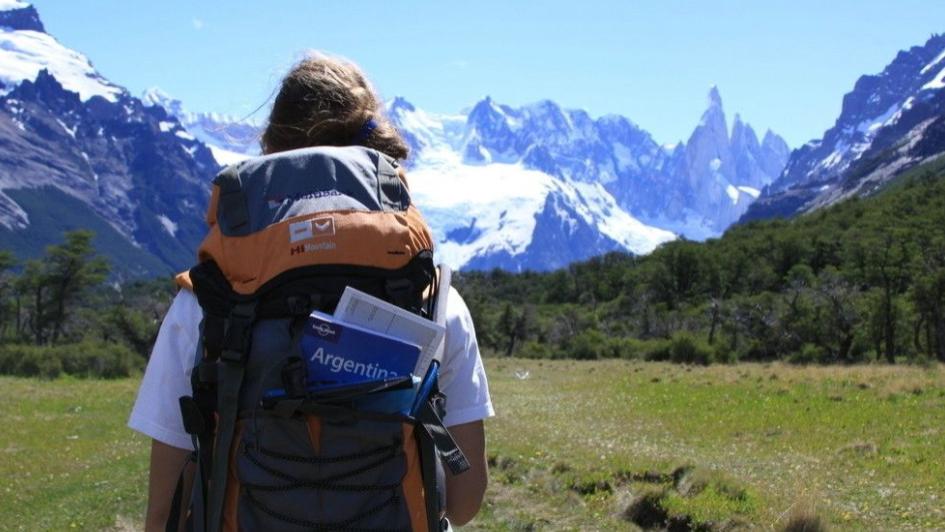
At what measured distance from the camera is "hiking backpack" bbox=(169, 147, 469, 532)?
2.40 metres

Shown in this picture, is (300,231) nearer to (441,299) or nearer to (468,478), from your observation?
(441,299)

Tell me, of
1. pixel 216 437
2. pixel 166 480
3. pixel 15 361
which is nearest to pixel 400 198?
pixel 216 437

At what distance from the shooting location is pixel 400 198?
2.67 metres

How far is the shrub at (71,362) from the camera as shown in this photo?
1948 inches

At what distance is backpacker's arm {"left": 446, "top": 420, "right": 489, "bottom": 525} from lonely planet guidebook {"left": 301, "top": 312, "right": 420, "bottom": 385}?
0.53m

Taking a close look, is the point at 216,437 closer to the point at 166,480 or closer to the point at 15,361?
the point at 166,480

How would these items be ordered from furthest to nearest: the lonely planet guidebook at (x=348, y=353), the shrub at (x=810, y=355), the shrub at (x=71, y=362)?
the shrub at (x=810, y=355) → the shrub at (x=71, y=362) → the lonely planet guidebook at (x=348, y=353)

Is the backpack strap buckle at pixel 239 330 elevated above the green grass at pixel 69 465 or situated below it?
above

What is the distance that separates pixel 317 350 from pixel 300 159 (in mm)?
576

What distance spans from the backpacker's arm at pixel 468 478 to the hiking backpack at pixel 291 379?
1.17 ft

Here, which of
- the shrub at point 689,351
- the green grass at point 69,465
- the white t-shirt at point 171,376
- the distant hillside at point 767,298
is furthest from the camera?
the distant hillside at point 767,298

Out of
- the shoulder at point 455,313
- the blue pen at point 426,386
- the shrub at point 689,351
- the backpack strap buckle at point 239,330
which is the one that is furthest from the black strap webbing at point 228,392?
the shrub at point 689,351

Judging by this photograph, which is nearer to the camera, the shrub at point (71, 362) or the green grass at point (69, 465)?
the green grass at point (69, 465)

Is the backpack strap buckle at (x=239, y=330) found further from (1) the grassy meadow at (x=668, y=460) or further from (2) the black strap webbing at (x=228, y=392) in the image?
(1) the grassy meadow at (x=668, y=460)
